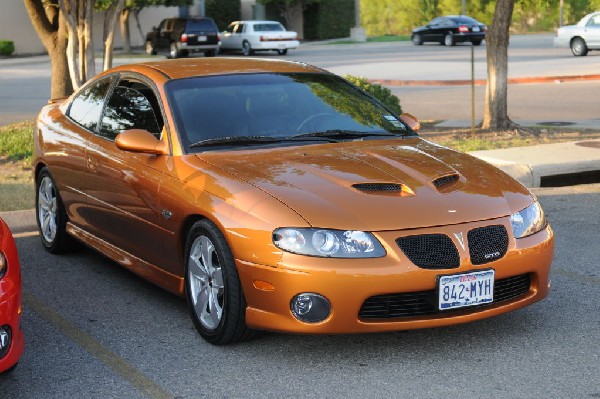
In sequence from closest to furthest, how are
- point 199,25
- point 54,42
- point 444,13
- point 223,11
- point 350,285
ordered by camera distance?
1. point 350,285
2. point 54,42
3. point 199,25
4. point 223,11
5. point 444,13

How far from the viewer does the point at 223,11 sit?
197 ft

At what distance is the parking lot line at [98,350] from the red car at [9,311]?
0.66 meters

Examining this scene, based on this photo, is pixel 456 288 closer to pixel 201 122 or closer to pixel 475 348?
pixel 475 348

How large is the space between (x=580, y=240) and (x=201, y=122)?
11.2ft

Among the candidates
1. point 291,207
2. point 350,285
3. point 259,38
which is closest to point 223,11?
point 259,38

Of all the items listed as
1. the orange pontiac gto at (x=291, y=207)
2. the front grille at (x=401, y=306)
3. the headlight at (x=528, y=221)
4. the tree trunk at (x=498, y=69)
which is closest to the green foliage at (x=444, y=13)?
the tree trunk at (x=498, y=69)

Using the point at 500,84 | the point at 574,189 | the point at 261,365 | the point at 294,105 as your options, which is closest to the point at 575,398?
the point at 261,365

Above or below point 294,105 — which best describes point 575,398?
below

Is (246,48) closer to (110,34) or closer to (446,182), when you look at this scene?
(110,34)

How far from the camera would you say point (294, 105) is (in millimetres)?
7027

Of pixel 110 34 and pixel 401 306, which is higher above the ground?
pixel 110 34

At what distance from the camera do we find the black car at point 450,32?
4838cm

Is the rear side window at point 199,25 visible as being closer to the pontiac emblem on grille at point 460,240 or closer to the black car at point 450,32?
the black car at point 450,32

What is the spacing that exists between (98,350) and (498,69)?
1017 centimetres
